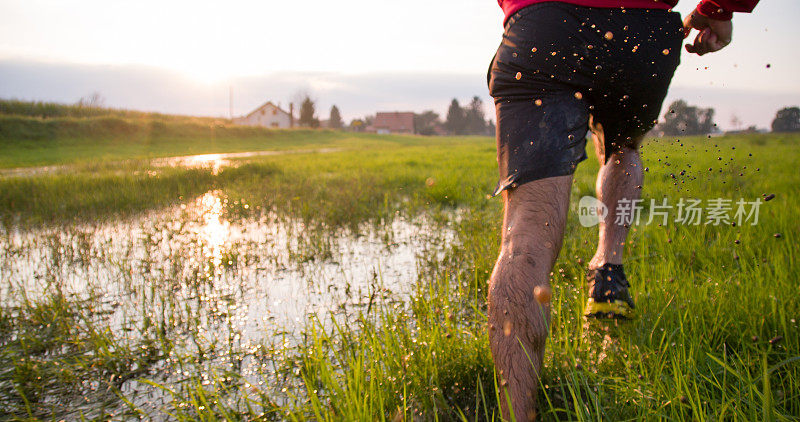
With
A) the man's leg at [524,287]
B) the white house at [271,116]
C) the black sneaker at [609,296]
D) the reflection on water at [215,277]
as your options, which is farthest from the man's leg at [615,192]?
the white house at [271,116]

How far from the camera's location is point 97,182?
7.63 metres

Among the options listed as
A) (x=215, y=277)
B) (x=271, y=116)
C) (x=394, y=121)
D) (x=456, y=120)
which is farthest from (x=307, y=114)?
(x=215, y=277)

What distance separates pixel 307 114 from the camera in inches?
2813

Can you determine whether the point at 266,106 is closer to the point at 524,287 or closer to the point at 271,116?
the point at 271,116

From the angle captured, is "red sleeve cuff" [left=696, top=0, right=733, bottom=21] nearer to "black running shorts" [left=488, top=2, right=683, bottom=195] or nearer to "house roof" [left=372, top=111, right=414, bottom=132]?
"black running shorts" [left=488, top=2, right=683, bottom=195]

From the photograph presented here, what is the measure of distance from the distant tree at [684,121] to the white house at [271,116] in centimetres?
7530

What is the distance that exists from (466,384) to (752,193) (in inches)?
190

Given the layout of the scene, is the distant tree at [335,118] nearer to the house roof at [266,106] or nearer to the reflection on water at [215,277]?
the house roof at [266,106]

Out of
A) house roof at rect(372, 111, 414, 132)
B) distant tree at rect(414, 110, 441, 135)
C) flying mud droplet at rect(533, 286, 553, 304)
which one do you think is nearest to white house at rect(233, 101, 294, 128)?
house roof at rect(372, 111, 414, 132)

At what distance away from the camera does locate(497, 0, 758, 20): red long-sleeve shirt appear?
142 cm

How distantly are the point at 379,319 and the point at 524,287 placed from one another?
52.5 inches

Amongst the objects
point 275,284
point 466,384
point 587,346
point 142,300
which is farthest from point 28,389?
point 587,346

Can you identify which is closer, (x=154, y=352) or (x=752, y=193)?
(x=154, y=352)

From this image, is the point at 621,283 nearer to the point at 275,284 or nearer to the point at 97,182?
the point at 275,284
